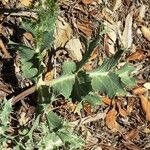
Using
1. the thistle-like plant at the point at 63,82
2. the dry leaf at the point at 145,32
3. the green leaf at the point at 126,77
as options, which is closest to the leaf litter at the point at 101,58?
the dry leaf at the point at 145,32

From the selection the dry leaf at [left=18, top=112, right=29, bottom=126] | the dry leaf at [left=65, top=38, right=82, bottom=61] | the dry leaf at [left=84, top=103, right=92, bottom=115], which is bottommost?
the dry leaf at [left=84, top=103, right=92, bottom=115]

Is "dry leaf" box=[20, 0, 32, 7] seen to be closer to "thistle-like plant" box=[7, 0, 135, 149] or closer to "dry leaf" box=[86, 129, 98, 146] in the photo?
"thistle-like plant" box=[7, 0, 135, 149]

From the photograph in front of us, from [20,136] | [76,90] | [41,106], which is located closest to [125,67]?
[76,90]

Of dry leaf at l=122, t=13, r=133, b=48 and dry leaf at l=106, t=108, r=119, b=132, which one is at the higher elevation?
dry leaf at l=122, t=13, r=133, b=48

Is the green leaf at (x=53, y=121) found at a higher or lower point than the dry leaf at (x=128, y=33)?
lower

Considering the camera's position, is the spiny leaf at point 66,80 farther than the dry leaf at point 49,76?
No

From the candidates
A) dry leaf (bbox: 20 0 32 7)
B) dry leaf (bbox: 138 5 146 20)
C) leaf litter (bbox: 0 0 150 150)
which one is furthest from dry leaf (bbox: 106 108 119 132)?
dry leaf (bbox: 20 0 32 7)

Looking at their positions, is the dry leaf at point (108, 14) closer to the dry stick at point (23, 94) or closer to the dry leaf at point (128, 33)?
the dry leaf at point (128, 33)
